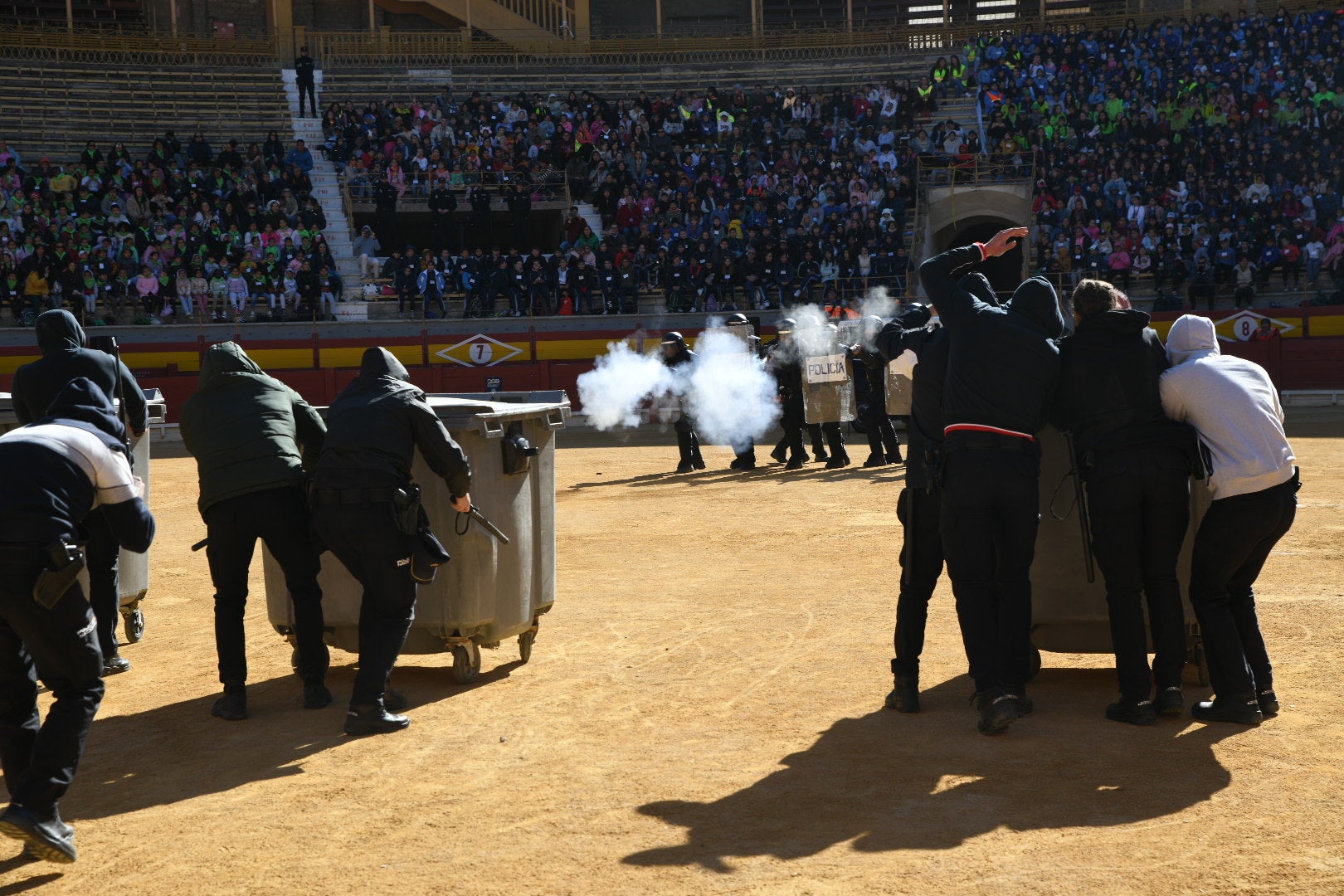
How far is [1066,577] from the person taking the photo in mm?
6426

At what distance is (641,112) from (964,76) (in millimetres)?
8743

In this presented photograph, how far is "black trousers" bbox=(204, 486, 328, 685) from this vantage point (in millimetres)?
6332

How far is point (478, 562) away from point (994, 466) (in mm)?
2710

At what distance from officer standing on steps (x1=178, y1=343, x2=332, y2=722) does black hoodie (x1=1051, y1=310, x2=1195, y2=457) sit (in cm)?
374

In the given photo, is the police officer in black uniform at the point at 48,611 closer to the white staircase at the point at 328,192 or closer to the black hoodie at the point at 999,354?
the black hoodie at the point at 999,354

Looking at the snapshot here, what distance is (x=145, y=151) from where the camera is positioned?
106ft

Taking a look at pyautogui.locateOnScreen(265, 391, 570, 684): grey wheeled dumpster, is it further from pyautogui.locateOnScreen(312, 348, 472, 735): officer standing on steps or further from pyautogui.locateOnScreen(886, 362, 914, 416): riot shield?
pyautogui.locateOnScreen(886, 362, 914, 416): riot shield

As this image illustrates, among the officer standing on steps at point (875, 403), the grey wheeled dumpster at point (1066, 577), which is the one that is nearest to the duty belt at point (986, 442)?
the grey wheeled dumpster at point (1066, 577)

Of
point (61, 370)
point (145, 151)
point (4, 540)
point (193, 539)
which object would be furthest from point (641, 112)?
point (4, 540)

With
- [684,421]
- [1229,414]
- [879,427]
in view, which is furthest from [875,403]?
[1229,414]

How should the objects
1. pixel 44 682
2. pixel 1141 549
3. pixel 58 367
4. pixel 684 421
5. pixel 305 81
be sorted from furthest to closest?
pixel 305 81
pixel 684 421
pixel 58 367
pixel 1141 549
pixel 44 682

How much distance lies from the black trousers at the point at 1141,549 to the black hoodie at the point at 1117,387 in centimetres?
8

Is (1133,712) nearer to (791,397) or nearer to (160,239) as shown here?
(791,397)

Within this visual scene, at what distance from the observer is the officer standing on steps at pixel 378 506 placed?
6031 millimetres
